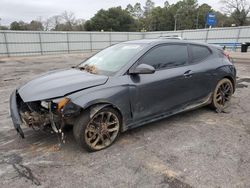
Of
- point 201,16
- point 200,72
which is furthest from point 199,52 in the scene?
point 201,16

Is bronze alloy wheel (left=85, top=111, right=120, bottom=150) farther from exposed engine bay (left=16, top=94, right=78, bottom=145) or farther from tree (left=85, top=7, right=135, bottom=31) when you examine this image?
→ tree (left=85, top=7, right=135, bottom=31)

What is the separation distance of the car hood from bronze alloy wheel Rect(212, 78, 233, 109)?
2586 millimetres

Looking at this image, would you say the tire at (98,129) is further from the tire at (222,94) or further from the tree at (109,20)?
the tree at (109,20)

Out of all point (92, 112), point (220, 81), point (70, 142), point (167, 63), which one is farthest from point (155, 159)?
point (220, 81)

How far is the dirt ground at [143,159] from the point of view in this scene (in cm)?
249

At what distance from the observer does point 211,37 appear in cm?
2542

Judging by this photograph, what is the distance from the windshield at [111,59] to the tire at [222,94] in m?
1.99

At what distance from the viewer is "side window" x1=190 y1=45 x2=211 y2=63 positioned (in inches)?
166

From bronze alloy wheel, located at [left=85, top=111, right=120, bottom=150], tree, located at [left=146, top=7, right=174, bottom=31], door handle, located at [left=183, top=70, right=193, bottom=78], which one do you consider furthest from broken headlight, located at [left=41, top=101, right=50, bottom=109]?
tree, located at [left=146, top=7, right=174, bottom=31]

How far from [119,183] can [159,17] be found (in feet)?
203

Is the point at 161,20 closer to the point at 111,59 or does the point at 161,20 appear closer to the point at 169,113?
the point at 111,59

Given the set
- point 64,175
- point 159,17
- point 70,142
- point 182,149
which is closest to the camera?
point 64,175

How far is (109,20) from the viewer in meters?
44.2

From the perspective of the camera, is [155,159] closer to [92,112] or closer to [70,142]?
[92,112]
